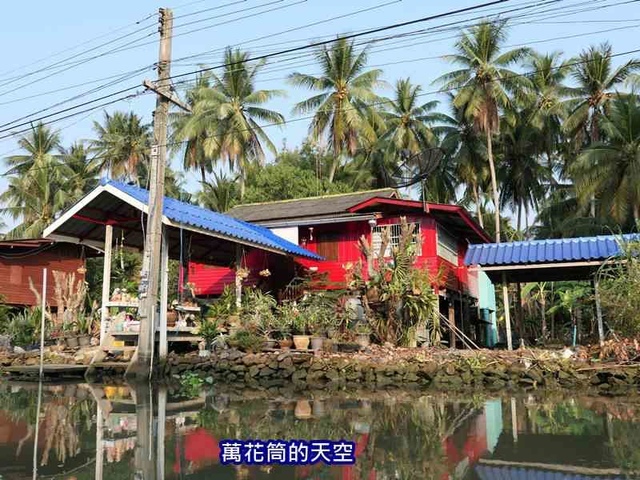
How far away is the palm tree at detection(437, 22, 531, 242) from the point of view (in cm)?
2989

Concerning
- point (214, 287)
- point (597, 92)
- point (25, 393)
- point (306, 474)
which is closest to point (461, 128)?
point (597, 92)

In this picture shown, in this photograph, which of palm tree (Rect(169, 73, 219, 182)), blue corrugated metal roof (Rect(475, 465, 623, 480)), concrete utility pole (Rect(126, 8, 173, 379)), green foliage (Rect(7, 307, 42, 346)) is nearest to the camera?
blue corrugated metal roof (Rect(475, 465, 623, 480))

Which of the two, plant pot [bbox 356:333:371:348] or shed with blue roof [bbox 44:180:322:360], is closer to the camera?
plant pot [bbox 356:333:371:348]

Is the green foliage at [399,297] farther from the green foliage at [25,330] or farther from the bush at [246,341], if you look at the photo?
the green foliage at [25,330]

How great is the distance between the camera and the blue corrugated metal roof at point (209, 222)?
14305 mm

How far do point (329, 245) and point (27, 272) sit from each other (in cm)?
1425

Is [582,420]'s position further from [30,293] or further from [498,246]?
[30,293]

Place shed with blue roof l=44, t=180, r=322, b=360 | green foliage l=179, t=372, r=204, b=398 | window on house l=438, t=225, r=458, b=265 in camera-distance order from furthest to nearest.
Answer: window on house l=438, t=225, r=458, b=265, shed with blue roof l=44, t=180, r=322, b=360, green foliage l=179, t=372, r=204, b=398

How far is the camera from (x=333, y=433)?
274 inches

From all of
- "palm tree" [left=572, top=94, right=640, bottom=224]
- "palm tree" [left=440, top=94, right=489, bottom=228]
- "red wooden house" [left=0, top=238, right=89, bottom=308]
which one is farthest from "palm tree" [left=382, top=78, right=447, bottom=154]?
"red wooden house" [left=0, top=238, right=89, bottom=308]

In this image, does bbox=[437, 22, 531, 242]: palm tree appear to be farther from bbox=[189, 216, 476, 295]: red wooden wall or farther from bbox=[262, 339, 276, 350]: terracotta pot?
bbox=[262, 339, 276, 350]: terracotta pot

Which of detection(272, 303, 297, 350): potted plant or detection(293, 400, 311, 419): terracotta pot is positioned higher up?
detection(272, 303, 297, 350): potted plant

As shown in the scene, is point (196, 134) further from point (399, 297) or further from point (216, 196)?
point (399, 297)
